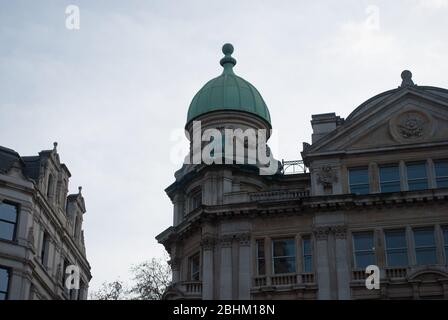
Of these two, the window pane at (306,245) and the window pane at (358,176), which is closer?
the window pane at (306,245)

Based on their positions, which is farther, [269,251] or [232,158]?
[232,158]

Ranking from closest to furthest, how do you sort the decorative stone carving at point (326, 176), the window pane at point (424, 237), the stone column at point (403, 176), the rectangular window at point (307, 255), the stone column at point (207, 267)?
the window pane at point (424, 237), the rectangular window at point (307, 255), the stone column at point (207, 267), the stone column at point (403, 176), the decorative stone carving at point (326, 176)

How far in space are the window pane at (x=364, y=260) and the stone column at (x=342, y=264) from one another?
687 millimetres

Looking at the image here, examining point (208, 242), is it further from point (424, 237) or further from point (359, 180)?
point (424, 237)

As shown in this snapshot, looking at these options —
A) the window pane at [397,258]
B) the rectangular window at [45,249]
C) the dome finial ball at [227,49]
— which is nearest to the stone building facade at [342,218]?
the window pane at [397,258]

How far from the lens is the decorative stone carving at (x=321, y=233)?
45875mm

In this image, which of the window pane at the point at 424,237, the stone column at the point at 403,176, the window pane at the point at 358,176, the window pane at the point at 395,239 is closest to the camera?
the window pane at the point at 424,237

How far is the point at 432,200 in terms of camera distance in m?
45.2

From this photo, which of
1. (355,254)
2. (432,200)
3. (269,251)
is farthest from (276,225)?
(432,200)

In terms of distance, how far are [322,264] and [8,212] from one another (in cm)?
1696

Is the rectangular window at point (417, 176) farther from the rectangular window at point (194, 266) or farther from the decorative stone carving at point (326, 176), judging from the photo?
the rectangular window at point (194, 266)

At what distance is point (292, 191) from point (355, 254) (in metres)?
5.12
